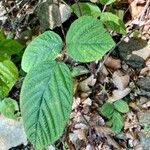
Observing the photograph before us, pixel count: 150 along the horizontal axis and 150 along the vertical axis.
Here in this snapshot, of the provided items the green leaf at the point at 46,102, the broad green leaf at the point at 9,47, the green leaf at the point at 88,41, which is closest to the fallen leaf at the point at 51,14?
the broad green leaf at the point at 9,47

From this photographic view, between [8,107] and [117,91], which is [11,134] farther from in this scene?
[117,91]

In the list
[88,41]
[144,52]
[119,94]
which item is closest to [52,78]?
[88,41]

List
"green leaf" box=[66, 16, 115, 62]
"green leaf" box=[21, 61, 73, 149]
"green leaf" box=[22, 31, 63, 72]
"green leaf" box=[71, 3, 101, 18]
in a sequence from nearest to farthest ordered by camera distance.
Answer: "green leaf" box=[21, 61, 73, 149], "green leaf" box=[66, 16, 115, 62], "green leaf" box=[22, 31, 63, 72], "green leaf" box=[71, 3, 101, 18]

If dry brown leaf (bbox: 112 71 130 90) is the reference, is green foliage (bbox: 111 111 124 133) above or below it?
below

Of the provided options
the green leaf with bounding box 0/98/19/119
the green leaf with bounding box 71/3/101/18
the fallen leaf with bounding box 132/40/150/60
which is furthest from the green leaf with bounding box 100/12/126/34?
the green leaf with bounding box 0/98/19/119

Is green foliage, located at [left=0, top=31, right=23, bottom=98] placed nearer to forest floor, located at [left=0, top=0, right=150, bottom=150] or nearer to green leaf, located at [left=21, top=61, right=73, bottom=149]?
forest floor, located at [left=0, top=0, right=150, bottom=150]

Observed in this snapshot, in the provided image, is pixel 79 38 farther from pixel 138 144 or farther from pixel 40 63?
pixel 138 144

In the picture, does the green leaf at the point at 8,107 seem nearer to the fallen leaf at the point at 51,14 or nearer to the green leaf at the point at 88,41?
the fallen leaf at the point at 51,14
